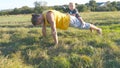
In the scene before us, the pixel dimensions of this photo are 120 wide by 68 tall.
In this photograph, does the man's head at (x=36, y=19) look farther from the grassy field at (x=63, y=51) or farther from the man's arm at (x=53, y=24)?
the grassy field at (x=63, y=51)

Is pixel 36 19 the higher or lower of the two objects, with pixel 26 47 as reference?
higher

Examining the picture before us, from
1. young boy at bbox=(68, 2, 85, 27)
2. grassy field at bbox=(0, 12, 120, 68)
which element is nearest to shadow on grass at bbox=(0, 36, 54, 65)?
grassy field at bbox=(0, 12, 120, 68)

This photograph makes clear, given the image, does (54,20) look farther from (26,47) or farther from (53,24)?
(26,47)

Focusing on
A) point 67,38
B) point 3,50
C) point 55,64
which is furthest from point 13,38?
point 55,64

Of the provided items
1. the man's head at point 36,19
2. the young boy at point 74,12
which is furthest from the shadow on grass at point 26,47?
the young boy at point 74,12

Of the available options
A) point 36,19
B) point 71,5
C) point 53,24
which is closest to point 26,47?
point 36,19

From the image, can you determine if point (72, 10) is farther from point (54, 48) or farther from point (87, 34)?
point (54, 48)

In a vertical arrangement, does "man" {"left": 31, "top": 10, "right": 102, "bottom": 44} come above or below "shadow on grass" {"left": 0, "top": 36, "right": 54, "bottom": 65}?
above

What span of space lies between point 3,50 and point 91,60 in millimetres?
2545

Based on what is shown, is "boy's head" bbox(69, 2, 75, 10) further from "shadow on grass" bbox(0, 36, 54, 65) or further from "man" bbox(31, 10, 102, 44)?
"shadow on grass" bbox(0, 36, 54, 65)

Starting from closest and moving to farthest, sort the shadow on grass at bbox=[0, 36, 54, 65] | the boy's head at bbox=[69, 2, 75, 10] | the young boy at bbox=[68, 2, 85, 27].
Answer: the shadow on grass at bbox=[0, 36, 54, 65]
the boy's head at bbox=[69, 2, 75, 10]
the young boy at bbox=[68, 2, 85, 27]

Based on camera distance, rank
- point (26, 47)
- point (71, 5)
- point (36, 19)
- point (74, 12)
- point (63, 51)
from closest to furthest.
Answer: point (63, 51) < point (36, 19) < point (26, 47) < point (71, 5) < point (74, 12)

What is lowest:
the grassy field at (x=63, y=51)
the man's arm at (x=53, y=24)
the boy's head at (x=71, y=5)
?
the grassy field at (x=63, y=51)

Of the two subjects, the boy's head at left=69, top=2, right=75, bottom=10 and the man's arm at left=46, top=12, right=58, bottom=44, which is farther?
the boy's head at left=69, top=2, right=75, bottom=10
